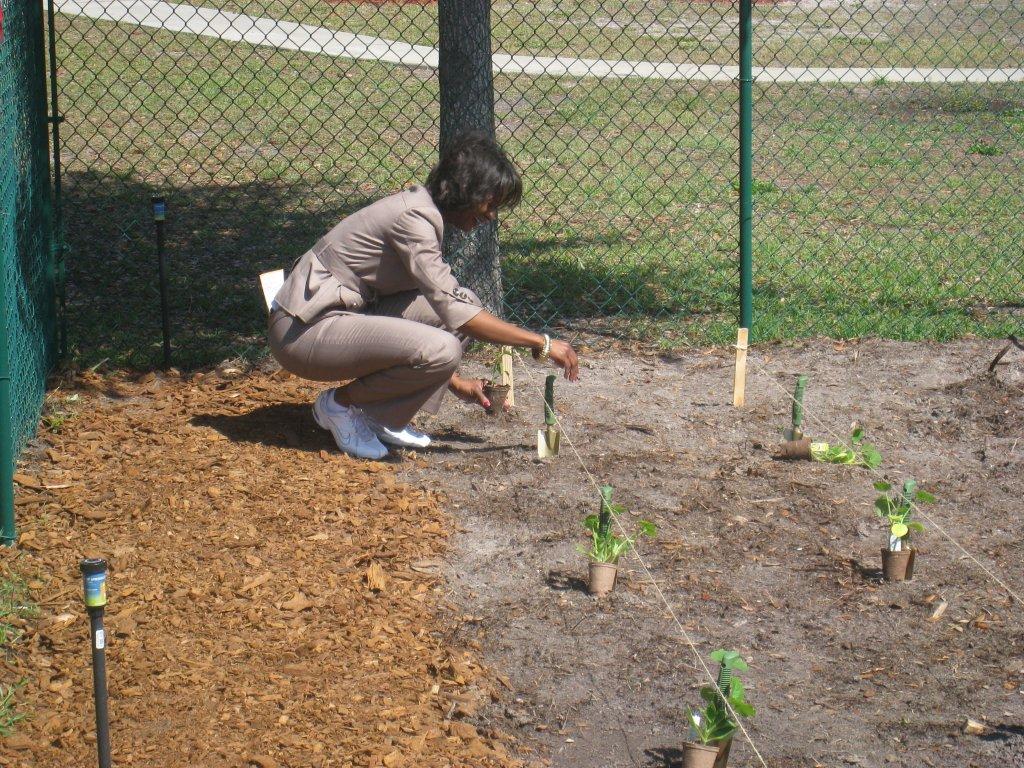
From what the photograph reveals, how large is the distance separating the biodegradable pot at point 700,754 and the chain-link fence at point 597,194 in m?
3.63

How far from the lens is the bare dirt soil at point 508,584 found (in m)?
2.99

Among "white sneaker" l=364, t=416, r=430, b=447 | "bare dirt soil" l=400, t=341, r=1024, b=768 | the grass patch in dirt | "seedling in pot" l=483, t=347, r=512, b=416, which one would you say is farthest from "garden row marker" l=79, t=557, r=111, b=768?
"seedling in pot" l=483, t=347, r=512, b=416

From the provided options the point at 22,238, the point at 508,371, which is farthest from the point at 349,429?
the point at 22,238

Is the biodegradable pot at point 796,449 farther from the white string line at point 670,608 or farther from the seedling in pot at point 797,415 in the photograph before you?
the white string line at point 670,608

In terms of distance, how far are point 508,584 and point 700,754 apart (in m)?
1.17

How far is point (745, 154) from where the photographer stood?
5586 mm

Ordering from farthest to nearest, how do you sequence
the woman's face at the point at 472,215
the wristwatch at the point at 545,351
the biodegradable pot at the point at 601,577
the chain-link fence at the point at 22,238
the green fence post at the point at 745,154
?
1. the green fence post at the point at 745,154
2. the woman's face at the point at 472,215
3. the wristwatch at the point at 545,351
4. the chain-link fence at the point at 22,238
5. the biodegradable pot at the point at 601,577

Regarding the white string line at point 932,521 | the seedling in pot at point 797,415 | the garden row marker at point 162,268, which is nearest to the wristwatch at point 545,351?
the seedling in pot at point 797,415

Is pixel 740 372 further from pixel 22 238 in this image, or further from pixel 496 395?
pixel 22 238

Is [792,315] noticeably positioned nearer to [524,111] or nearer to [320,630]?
[320,630]

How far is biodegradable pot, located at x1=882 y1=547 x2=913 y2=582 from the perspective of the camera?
378 centimetres

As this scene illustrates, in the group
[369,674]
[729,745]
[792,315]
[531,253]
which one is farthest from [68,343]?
[729,745]

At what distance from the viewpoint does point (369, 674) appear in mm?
3213

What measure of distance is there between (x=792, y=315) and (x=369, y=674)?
12.7 ft
